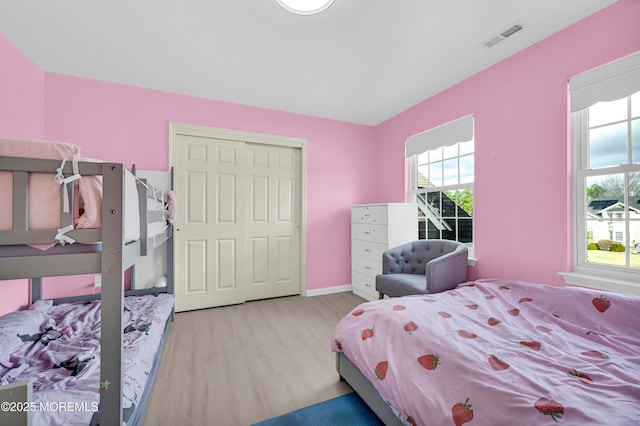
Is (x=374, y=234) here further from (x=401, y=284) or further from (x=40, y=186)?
(x=40, y=186)

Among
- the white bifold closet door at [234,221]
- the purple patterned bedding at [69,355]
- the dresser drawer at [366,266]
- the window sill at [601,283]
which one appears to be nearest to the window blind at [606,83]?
the window sill at [601,283]

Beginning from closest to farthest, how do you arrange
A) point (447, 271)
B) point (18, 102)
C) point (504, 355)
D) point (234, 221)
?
point (504, 355), point (18, 102), point (447, 271), point (234, 221)

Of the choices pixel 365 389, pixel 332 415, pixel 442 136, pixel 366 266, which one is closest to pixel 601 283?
pixel 365 389

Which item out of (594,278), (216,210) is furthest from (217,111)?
(594,278)

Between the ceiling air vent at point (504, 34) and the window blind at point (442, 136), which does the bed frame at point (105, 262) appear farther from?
the window blind at point (442, 136)

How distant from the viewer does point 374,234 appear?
336 centimetres

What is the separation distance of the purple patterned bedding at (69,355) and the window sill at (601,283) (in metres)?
2.88

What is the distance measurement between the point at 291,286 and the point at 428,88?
10.1 feet

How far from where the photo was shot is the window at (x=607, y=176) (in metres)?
1.78

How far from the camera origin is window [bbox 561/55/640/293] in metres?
1.78

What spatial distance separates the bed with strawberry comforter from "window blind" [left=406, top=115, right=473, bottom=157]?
1686 millimetres

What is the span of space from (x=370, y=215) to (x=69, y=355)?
3012mm

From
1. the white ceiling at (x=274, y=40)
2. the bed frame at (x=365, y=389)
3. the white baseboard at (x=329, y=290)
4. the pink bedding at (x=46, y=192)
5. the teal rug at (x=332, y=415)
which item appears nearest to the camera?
the pink bedding at (x=46, y=192)

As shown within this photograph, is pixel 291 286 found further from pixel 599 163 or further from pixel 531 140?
pixel 599 163
